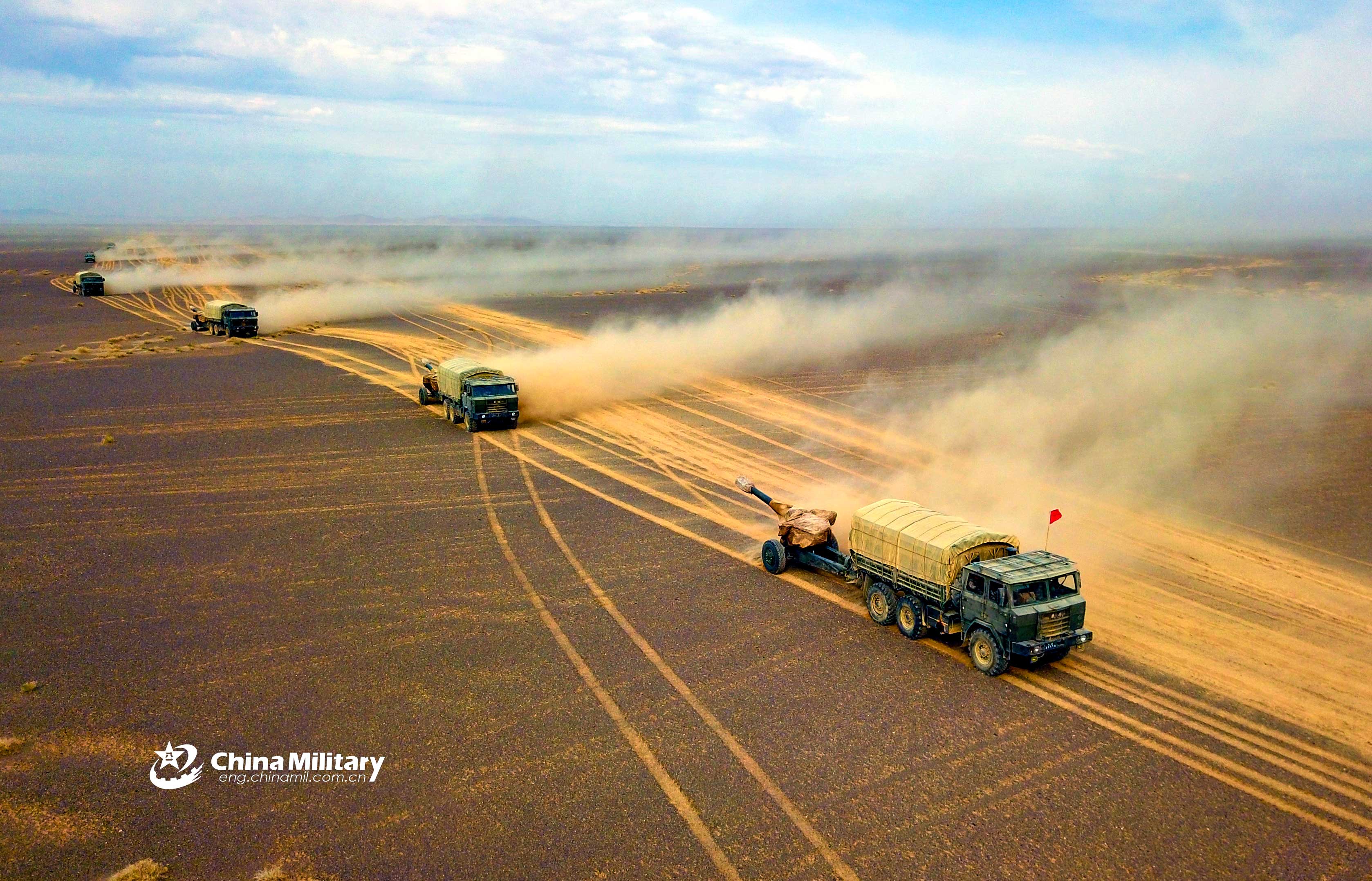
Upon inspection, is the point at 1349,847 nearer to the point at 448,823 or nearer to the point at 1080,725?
the point at 1080,725

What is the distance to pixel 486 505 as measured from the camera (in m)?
27.8

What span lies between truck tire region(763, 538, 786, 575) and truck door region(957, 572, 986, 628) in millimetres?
5522

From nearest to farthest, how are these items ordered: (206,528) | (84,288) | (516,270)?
→ (206,528) < (84,288) < (516,270)

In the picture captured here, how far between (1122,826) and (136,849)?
47.5 ft

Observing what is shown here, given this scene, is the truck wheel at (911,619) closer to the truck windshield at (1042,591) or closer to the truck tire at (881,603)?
the truck tire at (881,603)

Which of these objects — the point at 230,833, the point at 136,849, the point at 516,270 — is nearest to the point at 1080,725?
the point at 230,833

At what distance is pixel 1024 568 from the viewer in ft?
57.2

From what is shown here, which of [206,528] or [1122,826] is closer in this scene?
[1122,826]

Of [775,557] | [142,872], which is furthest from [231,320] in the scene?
[142,872]

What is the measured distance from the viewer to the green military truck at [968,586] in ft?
55.4

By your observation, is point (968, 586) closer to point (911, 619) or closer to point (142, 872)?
point (911, 619)

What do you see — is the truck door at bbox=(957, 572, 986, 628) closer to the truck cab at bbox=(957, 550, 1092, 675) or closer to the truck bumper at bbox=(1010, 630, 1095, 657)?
the truck cab at bbox=(957, 550, 1092, 675)

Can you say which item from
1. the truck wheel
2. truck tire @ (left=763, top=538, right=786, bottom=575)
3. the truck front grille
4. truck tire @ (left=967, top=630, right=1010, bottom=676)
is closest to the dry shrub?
the truck wheel

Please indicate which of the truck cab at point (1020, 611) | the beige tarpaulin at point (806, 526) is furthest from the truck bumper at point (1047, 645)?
the beige tarpaulin at point (806, 526)
